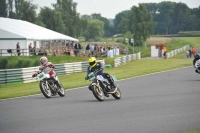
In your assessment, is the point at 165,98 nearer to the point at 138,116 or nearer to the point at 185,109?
the point at 185,109

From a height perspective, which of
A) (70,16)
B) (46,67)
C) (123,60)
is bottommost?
(123,60)

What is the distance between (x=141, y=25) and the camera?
11519cm

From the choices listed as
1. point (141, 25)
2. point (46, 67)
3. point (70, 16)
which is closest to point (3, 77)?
point (46, 67)

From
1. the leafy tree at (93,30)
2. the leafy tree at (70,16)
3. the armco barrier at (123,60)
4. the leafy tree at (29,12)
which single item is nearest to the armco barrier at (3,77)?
the armco barrier at (123,60)

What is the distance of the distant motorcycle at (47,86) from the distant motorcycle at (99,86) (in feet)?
9.13

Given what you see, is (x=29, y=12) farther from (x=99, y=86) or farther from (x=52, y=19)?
(x=99, y=86)

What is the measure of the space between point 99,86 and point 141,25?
99419 mm

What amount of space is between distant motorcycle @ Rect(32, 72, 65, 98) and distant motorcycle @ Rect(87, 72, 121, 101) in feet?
9.13

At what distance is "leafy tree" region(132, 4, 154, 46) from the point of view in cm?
11456

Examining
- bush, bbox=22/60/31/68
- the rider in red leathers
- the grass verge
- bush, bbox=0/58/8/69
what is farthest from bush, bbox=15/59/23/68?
the rider in red leathers

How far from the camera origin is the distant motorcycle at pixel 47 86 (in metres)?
18.8

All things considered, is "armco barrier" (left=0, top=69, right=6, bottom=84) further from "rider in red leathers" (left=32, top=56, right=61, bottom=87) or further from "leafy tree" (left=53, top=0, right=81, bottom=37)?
"leafy tree" (left=53, top=0, right=81, bottom=37)

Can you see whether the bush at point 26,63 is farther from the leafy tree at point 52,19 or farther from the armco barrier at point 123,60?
the leafy tree at point 52,19

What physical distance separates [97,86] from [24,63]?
25956 millimetres
